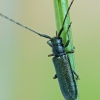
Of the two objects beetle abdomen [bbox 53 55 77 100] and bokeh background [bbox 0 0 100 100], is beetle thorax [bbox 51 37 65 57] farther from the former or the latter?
bokeh background [bbox 0 0 100 100]

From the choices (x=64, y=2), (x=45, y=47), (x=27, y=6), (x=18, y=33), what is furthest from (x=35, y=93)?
(x=64, y=2)

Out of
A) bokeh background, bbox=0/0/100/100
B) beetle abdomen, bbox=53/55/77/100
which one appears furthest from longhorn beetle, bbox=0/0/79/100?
bokeh background, bbox=0/0/100/100

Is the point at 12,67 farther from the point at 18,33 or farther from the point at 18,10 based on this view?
the point at 18,10

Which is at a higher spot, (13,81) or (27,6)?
(27,6)

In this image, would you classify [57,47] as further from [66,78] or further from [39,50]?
[39,50]

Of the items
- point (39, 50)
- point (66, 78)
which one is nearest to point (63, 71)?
point (66, 78)

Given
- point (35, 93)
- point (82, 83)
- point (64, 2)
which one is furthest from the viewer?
point (35, 93)

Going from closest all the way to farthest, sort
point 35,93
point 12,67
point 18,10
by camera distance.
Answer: point 35,93
point 12,67
point 18,10
